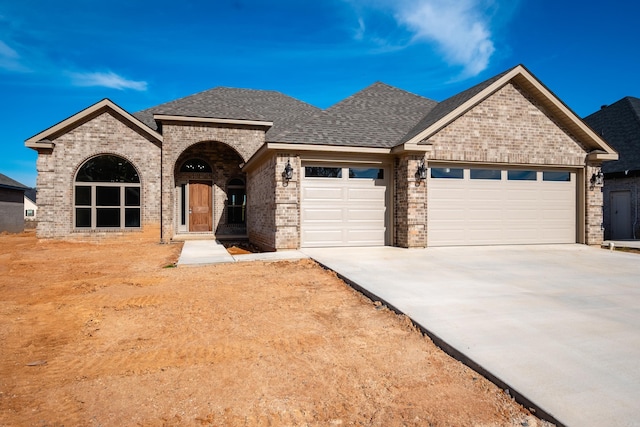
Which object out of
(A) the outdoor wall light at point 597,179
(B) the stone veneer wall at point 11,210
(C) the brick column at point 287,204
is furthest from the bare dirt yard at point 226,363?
(B) the stone veneer wall at point 11,210

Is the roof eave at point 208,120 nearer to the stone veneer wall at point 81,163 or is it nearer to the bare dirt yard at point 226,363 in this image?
the stone veneer wall at point 81,163

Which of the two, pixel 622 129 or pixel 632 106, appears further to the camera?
pixel 632 106

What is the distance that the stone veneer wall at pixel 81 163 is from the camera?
48.4 feet

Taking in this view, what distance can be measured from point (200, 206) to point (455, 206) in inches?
454

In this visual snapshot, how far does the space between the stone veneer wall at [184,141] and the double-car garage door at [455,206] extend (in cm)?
673

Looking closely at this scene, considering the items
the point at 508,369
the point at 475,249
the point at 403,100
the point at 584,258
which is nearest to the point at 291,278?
the point at 508,369

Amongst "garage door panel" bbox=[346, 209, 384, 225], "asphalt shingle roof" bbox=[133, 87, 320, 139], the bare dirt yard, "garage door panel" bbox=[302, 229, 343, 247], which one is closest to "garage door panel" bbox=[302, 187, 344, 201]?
"garage door panel" bbox=[346, 209, 384, 225]

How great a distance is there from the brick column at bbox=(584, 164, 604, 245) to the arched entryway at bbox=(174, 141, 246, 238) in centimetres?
1350

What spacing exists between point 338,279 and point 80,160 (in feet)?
43.1

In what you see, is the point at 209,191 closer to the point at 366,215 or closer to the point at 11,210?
the point at 366,215

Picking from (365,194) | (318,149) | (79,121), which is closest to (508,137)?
(365,194)

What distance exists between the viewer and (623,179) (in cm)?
1694

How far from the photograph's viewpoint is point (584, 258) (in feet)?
30.6

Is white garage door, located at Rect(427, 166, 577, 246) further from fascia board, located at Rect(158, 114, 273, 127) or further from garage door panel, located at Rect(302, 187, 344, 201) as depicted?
fascia board, located at Rect(158, 114, 273, 127)
